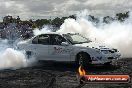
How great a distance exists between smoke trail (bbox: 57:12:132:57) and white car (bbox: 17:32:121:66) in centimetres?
465

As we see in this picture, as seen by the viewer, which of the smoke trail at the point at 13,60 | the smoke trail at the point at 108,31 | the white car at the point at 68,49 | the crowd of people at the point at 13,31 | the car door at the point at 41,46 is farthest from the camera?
the crowd of people at the point at 13,31

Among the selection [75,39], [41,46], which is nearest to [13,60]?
[41,46]

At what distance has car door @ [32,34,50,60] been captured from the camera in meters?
15.4

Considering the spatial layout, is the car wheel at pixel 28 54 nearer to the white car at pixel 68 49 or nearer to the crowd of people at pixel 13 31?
the white car at pixel 68 49

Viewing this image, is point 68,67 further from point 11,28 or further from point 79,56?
point 11,28

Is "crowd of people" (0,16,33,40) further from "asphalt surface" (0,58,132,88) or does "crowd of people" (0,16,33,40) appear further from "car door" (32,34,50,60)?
"asphalt surface" (0,58,132,88)

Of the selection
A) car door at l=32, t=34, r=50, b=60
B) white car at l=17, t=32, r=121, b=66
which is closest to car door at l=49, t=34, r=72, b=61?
white car at l=17, t=32, r=121, b=66

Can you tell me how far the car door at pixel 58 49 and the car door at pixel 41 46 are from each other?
0.82ft

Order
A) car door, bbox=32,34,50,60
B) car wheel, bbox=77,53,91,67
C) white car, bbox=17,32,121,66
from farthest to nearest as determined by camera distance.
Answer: car door, bbox=32,34,50,60 → car wheel, bbox=77,53,91,67 → white car, bbox=17,32,121,66

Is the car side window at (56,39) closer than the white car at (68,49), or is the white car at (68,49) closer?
the white car at (68,49)

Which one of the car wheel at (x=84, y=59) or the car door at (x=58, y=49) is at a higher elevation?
the car door at (x=58, y=49)

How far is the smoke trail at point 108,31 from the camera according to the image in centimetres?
1962

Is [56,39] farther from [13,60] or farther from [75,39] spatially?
[13,60]

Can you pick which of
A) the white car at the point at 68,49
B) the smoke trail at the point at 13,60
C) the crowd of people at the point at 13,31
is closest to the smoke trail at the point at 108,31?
the crowd of people at the point at 13,31
